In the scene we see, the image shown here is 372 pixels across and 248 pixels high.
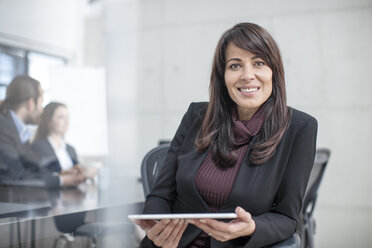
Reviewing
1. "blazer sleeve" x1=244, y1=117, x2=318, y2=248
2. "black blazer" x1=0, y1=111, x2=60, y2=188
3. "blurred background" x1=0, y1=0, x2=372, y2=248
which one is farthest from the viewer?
"blurred background" x1=0, y1=0, x2=372, y2=248

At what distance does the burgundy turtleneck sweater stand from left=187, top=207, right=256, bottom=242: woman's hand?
0.18 meters

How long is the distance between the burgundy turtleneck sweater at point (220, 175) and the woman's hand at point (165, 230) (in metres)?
0.14

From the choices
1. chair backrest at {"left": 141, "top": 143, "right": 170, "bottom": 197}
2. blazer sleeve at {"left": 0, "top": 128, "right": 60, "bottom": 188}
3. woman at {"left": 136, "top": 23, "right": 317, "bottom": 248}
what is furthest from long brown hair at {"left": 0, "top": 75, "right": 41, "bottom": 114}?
woman at {"left": 136, "top": 23, "right": 317, "bottom": 248}

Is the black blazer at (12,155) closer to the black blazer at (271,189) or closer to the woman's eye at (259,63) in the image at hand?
the black blazer at (271,189)

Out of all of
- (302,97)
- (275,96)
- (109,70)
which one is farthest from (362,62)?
(275,96)

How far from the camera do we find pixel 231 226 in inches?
42.8

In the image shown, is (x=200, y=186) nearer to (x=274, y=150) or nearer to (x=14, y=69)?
(x=274, y=150)

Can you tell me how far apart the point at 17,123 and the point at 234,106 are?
4.16 ft

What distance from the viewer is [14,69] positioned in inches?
88.0

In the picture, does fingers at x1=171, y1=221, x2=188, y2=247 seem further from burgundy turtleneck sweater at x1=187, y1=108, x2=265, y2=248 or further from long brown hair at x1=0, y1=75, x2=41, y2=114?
long brown hair at x1=0, y1=75, x2=41, y2=114

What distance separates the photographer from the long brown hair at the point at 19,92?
2152 mm

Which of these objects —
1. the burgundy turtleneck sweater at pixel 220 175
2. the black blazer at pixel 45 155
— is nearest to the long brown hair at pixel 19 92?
the black blazer at pixel 45 155

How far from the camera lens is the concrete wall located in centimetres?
314

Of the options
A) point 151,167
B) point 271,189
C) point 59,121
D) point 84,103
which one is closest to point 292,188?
point 271,189
